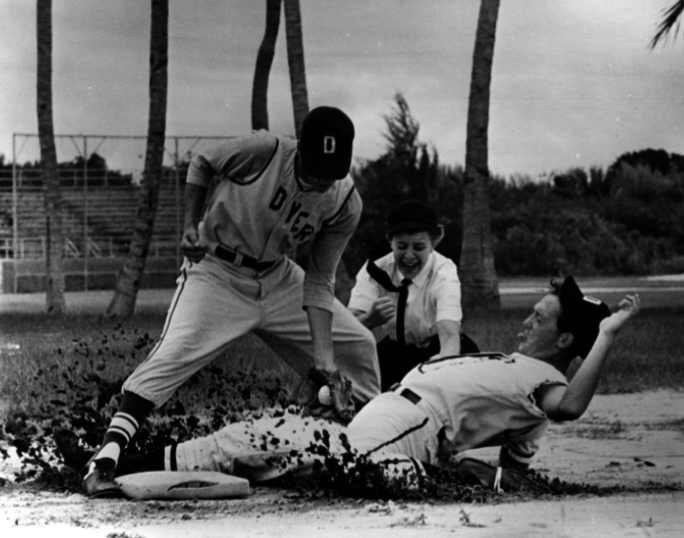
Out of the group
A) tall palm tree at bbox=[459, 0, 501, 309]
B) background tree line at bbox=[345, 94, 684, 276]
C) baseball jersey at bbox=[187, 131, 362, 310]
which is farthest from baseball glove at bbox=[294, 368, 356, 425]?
tall palm tree at bbox=[459, 0, 501, 309]

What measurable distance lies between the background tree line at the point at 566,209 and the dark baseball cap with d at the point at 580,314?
8.58 ft

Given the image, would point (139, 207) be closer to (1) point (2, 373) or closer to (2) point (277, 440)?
(1) point (2, 373)

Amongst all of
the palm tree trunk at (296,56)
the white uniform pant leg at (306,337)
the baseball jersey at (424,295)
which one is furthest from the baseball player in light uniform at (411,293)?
the palm tree trunk at (296,56)

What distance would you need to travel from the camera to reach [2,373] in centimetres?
905

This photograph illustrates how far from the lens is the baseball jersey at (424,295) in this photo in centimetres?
632

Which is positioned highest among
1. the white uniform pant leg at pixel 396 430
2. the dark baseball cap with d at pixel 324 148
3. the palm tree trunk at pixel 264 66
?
the palm tree trunk at pixel 264 66

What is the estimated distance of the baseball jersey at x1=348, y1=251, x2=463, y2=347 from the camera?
6.32 metres

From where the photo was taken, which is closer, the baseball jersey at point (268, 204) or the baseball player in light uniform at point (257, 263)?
the baseball player in light uniform at point (257, 263)

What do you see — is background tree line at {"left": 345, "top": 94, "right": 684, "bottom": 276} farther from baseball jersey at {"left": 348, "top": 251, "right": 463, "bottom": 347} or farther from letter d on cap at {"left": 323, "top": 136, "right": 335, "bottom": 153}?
letter d on cap at {"left": 323, "top": 136, "right": 335, "bottom": 153}

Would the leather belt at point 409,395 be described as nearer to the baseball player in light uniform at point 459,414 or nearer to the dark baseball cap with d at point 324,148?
the baseball player in light uniform at point 459,414

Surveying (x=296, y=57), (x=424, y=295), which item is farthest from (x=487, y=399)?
(x=296, y=57)

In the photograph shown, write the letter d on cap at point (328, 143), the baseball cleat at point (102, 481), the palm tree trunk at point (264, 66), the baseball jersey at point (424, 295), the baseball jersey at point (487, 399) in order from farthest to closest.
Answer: the palm tree trunk at point (264, 66) < the baseball jersey at point (424, 295) < the baseball jersey at point (487, 399) < the letter d on cap at point (328, 143) < the baseball cleat at point (102, 481)

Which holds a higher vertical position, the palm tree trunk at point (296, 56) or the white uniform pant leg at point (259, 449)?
the palm tree trunk at point (296, 56)

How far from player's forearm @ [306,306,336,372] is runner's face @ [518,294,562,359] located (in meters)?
0.94
